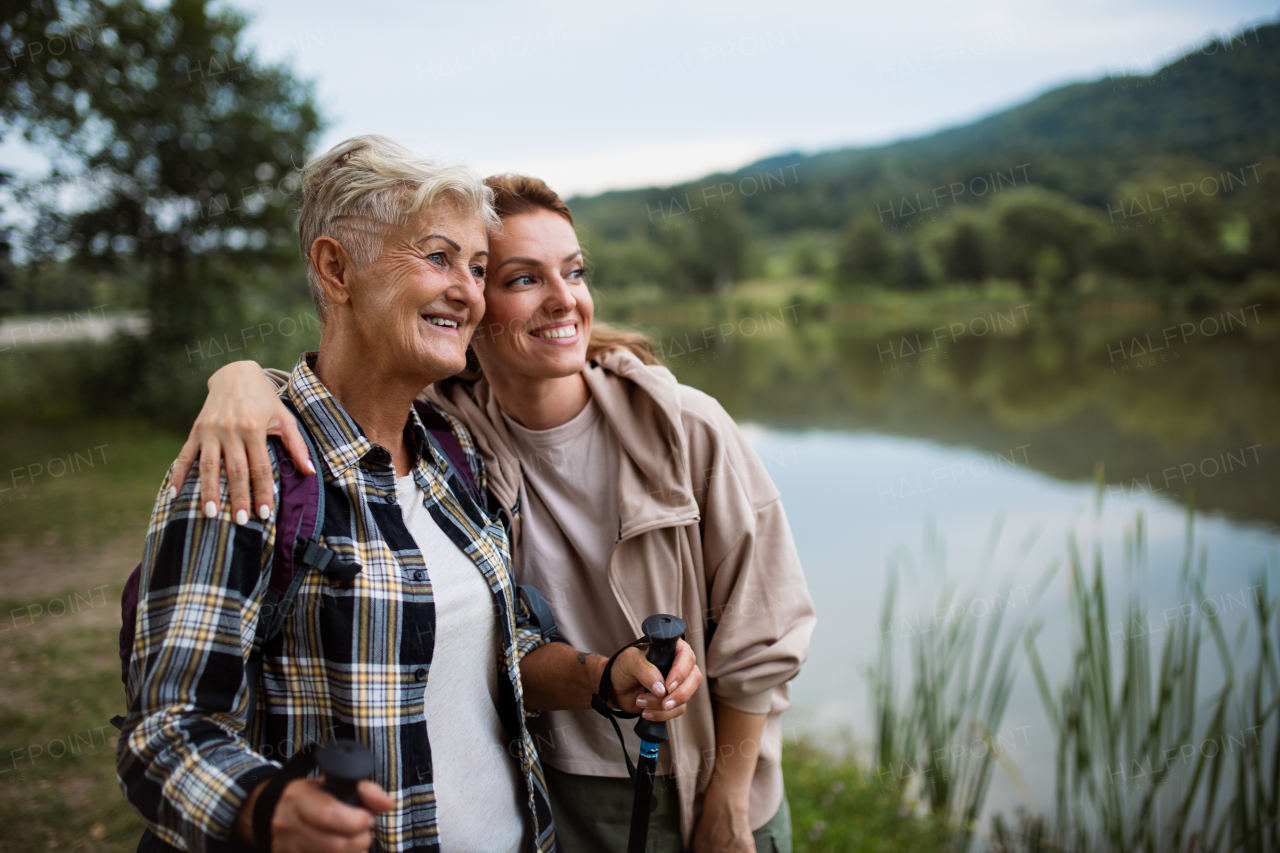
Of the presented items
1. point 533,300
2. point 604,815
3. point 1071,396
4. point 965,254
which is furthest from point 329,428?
point 965,254

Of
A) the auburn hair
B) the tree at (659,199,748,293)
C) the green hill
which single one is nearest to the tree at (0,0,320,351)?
the green hill

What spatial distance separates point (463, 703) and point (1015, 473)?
12850 millimetres

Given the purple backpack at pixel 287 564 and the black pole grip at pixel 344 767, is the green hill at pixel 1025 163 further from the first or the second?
the black pole grip at pixel 344 767

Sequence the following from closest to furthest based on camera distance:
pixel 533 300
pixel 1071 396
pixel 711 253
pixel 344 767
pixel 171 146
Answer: pixel 344 767 → pixel 533 300 → pixel 171 146 → pixel 1071 396 → pixel 711 253

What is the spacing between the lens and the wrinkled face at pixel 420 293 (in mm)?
1505

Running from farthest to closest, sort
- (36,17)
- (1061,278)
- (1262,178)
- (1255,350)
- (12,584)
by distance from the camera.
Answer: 1. (1061,278)
2. (1262,178)
3. (1255,350)
4. (36,17)
5. (12,584)

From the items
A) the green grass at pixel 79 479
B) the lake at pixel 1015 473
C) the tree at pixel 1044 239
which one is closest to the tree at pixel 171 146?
the green grass at pixel 79 479

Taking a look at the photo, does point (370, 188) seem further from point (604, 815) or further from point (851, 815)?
point (851, 815)

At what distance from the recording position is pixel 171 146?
16.5 metres

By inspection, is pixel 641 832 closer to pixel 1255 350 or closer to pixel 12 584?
pixel 12 584

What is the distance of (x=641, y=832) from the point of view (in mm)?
1664

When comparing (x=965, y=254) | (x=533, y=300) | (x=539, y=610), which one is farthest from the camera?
(x=965, y=254)

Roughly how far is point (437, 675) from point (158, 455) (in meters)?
13.5

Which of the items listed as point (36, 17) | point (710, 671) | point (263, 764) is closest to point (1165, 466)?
point (710, 671)
